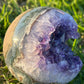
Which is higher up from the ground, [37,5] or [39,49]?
[37,5]

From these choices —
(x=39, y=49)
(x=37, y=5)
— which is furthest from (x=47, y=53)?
(x=37, y=5)

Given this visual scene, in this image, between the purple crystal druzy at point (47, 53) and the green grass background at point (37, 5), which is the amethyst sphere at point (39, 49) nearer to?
the purple crystal druzy at point (47, 53)

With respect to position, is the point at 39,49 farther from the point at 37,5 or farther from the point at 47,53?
the point at 37,5

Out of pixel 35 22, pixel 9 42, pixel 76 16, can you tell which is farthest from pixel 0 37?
pixel 76 16

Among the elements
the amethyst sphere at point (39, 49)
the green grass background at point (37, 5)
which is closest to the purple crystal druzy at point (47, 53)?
the amethyst sphere at point (39, 49)

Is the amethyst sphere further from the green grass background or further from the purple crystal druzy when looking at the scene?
the green grass background

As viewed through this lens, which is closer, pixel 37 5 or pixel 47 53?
pixel 47 53
